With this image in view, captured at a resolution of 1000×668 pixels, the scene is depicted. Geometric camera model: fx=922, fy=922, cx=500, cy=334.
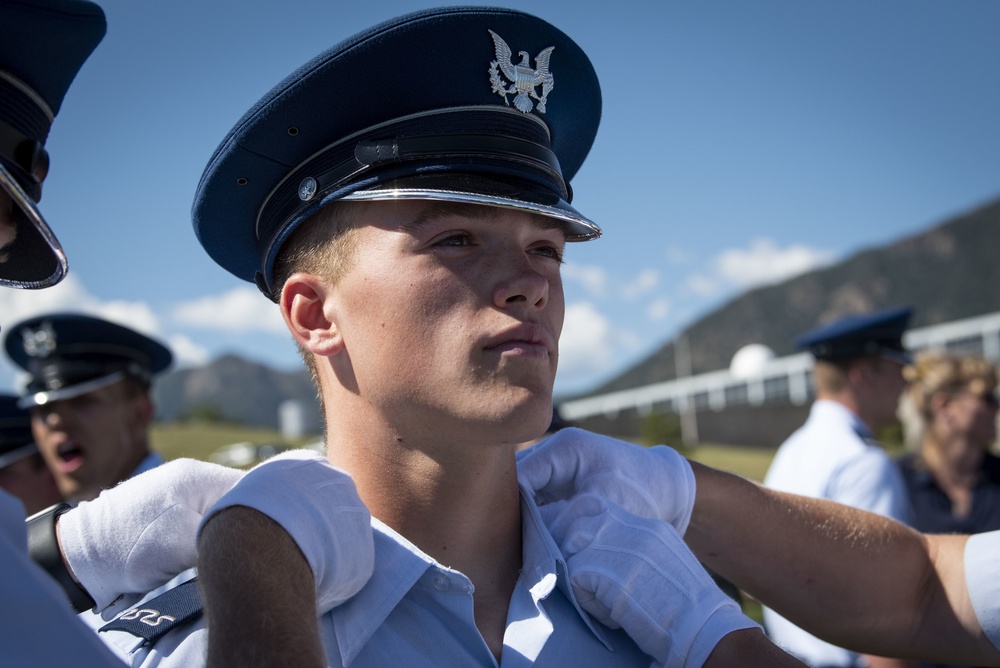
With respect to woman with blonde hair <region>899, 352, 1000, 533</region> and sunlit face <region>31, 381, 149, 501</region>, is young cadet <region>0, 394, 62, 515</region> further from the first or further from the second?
woman with blonde hair <region>899, 352, 1000, 533</region>

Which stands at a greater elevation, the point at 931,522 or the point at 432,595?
the point at 432,595

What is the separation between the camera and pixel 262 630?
1.22m

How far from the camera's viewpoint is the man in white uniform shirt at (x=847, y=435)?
4.29 m

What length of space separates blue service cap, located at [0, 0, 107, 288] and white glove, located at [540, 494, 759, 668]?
1089mm

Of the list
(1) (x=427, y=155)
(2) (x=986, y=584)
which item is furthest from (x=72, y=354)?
(2) (x=986, y=584)

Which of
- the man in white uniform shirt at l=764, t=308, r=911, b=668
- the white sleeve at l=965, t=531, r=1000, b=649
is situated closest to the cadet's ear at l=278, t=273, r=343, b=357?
the white sleeve at l=965, t=531, r=1000, b=649

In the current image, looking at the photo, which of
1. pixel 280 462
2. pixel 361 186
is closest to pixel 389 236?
pixel 361 186

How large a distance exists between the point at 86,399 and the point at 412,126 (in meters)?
4.05

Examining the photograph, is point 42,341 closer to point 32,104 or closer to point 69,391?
point 69,391

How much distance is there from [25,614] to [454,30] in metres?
1.35

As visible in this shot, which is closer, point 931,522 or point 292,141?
point 292,141

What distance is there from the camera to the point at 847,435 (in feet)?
15.3

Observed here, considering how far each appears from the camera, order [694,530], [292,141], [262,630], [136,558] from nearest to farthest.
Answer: [262,630], [136,558], [292,141], [694,530]

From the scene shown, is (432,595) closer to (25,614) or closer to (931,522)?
(25,614)
